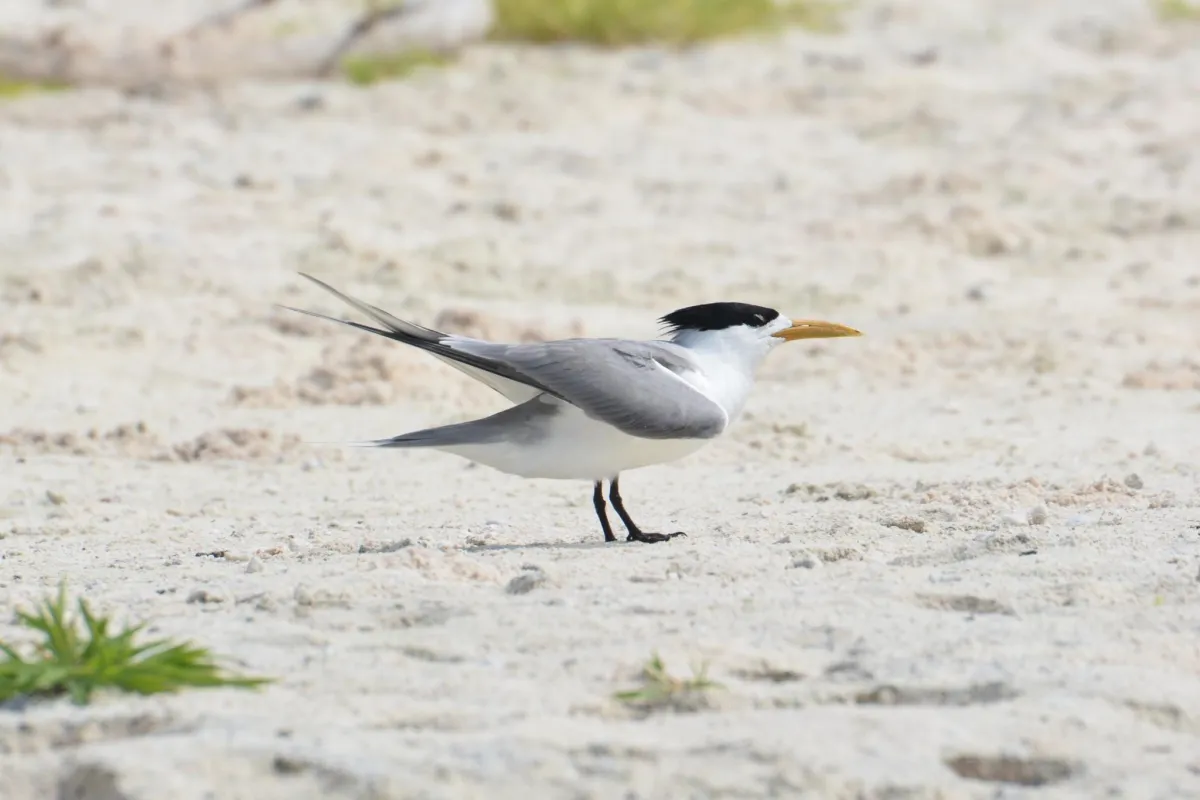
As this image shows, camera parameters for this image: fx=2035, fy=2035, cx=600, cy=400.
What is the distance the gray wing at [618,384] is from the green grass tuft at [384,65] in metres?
6.08

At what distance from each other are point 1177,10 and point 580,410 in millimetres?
9065

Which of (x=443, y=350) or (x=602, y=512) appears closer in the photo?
(x=443, y=350)

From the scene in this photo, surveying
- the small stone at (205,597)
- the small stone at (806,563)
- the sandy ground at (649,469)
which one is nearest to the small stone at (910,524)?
the sandy ground at (649,469)

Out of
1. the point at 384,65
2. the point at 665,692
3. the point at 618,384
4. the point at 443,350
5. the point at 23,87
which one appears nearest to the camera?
the point at 665,692

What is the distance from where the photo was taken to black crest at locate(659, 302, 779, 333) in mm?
4859

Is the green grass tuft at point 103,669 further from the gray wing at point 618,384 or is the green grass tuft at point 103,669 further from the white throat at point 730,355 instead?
the white throat at point 730,355

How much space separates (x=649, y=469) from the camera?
230 inches

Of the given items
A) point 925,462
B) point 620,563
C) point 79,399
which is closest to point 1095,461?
point 925,462

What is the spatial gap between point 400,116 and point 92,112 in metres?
1.46

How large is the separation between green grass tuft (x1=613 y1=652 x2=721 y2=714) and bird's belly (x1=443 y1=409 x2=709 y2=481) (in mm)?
1244

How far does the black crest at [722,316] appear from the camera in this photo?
4859mm

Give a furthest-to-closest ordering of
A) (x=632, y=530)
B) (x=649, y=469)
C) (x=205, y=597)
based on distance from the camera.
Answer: (x=649, y=469) < (x=632, y=530) < (x=205, y=597)

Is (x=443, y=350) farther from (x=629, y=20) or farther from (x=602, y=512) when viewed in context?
(x=629, y=20)

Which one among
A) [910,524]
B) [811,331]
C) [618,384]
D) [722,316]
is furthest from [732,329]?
[910,524]
